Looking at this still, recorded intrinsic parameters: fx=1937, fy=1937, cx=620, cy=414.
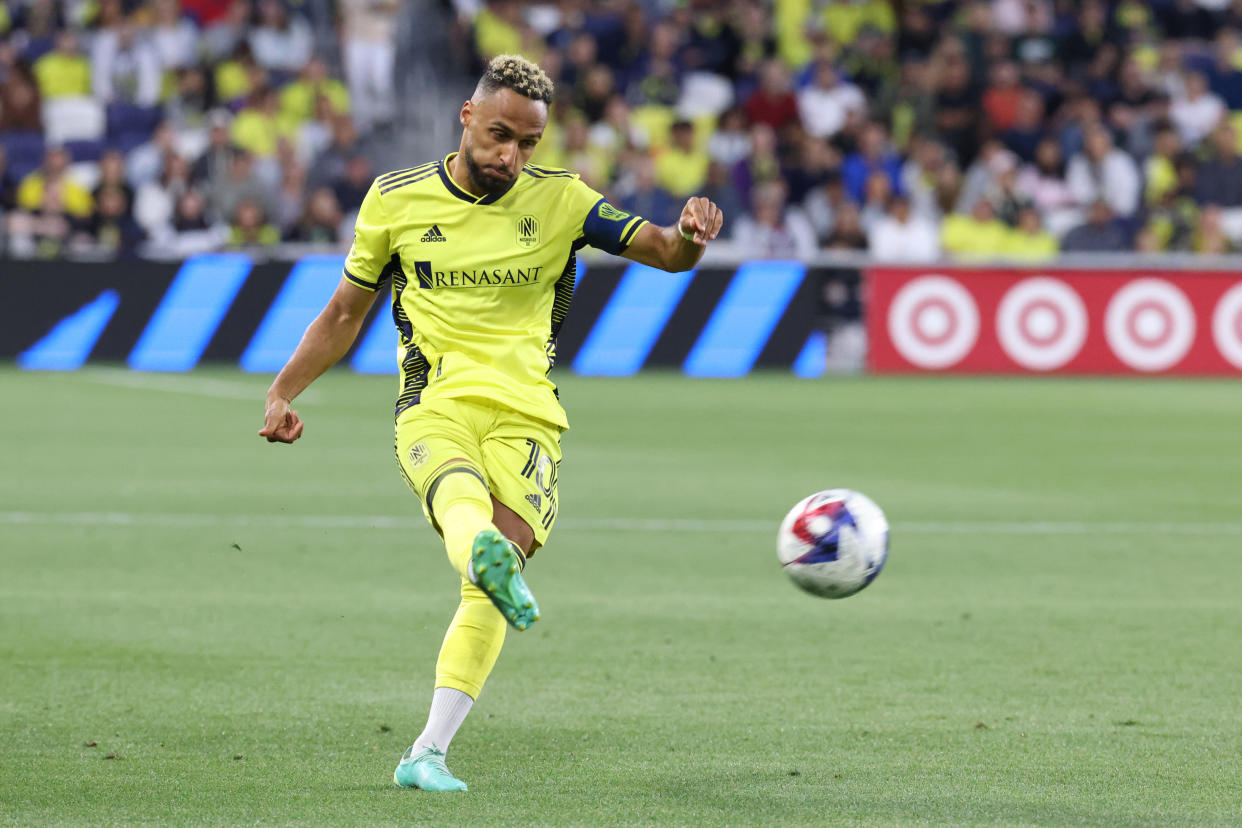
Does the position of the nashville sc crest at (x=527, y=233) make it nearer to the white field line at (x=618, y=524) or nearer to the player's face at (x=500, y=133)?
the player's face at (x=500, y=133)

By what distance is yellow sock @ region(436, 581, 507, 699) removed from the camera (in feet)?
16.6

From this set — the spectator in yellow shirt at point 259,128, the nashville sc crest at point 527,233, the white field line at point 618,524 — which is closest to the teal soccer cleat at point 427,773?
the nashville sc crest at point 527,233

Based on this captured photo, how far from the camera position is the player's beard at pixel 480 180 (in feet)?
17.1

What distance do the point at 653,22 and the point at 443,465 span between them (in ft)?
70.9

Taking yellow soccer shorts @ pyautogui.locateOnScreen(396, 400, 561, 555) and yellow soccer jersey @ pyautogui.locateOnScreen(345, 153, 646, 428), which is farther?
yellow soccer jersey @ pyautogui.locateOnScreen(345, 153, 646, 428)

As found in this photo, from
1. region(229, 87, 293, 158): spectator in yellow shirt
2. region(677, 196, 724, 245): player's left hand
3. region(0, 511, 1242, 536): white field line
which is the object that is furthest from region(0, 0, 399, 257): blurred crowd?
→ region(677, 196, 724, 245): player's left hand

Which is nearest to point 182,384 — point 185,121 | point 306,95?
point 185,121

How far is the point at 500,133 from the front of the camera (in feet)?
16.9

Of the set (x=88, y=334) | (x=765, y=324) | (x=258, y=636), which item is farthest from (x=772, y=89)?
(x=258, y=636)

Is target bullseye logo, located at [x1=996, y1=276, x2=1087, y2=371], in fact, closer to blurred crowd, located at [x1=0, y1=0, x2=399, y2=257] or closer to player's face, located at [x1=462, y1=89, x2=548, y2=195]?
blurred crowd, located at [x1=0, y1=0, x2=399, y2=257]

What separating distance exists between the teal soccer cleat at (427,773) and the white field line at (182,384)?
12.5 m

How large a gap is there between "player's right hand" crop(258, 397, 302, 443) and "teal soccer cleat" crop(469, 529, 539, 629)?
1077mm

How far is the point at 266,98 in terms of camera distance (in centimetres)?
2294

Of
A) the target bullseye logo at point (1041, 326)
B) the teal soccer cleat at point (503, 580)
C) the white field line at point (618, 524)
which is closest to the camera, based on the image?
the teal soccer cleat at point (503, 580)
